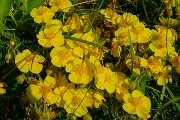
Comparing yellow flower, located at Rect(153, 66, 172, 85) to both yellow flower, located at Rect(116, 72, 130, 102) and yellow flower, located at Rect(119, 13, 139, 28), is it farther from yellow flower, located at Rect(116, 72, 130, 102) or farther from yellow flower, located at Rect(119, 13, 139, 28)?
yellow flower, located at Rect(119, 13, 139, 28)

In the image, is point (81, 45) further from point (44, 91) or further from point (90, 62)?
point (44, 91)

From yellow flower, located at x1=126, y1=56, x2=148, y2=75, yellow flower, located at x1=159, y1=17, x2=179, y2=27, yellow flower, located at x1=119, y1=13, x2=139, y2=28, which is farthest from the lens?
yellow flower, located at x1=159, y1=17, x2=179, y2=27

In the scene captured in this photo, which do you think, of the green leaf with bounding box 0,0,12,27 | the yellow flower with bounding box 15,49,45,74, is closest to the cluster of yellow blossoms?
the yellow flower with bounding box 15,49,45,74

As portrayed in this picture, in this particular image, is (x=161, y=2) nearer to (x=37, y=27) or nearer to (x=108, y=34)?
(x=108, y=34)

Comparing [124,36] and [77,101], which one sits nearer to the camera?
[77,101]

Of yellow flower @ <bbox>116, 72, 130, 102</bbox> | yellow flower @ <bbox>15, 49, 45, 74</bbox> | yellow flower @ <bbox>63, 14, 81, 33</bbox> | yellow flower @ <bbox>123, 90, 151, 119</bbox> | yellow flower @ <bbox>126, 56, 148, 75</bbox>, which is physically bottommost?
yellow flower @ <bbox>123, 90, 151, 119</bbox>

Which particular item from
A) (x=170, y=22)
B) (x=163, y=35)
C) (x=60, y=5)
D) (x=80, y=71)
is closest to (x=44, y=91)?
(x=80, y=71)

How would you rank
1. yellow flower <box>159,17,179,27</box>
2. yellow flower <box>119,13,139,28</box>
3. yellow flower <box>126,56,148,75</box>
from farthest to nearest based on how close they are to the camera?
yellow flower <box>159,17,179,27</box> → yellow flower <box>119,13,139,28</box> → yellow flower <box>126,56,148,75</box>
